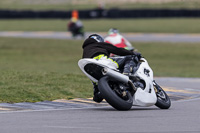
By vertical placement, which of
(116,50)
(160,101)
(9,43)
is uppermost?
(116,50)

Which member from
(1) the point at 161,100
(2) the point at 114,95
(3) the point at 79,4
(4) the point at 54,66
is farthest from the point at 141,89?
(3) the point at 79,4

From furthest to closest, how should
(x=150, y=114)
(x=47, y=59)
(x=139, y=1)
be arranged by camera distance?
(x=139, y=1) < (x=47, y=59) < (x=150, y=114)

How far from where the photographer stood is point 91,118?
7.62 meters

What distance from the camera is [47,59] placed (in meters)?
25.0

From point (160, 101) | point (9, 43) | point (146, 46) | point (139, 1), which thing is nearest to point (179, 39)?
point (146, 46)

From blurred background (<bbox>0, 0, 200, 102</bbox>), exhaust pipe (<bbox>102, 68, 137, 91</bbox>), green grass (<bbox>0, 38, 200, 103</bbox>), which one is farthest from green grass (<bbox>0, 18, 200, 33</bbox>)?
exhaust pipe (<bbox>102, 68, 137, 91</bbox>)

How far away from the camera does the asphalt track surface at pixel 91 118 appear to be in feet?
21.6

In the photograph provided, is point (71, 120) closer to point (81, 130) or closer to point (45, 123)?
point (45, 123)

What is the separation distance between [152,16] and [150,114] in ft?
121

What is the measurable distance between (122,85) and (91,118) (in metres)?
1.07

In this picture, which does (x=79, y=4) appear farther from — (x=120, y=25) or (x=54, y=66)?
(x=54, y=66)

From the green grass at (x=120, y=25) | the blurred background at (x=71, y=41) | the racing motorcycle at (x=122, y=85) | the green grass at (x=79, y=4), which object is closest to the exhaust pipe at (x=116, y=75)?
the racing motorcycle at (x=122, y=85)

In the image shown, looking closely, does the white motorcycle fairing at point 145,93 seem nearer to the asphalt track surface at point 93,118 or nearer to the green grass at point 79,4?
the asphalt track surface at point 93,118

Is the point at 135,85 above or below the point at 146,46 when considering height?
above
